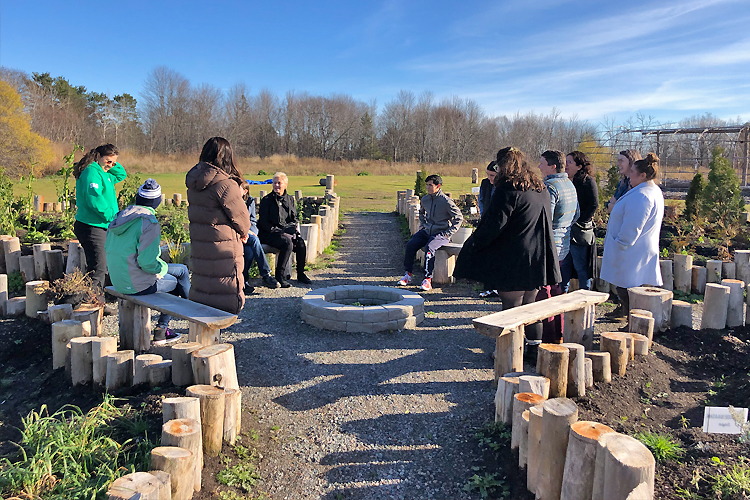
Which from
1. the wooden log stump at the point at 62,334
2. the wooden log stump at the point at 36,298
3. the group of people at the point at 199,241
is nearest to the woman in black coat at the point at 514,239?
the group of people at the point at 199,241

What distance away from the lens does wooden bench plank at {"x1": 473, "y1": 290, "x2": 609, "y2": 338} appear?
12.4 ft

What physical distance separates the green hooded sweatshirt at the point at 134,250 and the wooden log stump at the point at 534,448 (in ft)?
10.8

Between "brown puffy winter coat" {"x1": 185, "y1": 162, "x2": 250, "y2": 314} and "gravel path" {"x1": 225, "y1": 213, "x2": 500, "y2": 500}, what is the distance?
0.67 m

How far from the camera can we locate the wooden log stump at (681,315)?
208 inches

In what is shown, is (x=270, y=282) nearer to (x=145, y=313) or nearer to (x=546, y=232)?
(x=145, y=313)

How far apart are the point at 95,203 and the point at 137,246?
59.7 inches

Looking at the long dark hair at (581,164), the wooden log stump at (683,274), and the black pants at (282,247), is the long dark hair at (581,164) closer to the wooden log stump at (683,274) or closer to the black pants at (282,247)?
the wooden log stump at (683,274)

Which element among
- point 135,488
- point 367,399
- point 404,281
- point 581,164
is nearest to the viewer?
point 135,488

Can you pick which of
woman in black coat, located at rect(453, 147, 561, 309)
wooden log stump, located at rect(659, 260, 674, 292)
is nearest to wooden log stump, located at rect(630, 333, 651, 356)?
woman in black coat, located at rect(453, 147, 561, 309)

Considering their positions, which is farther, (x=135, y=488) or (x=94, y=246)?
(x=94, y=246)

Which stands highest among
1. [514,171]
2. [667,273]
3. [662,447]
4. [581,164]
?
[581,164]

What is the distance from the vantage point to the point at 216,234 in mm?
4461

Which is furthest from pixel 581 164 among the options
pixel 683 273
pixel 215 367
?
pixel 215 367

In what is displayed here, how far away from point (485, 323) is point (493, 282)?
0.73 meters
